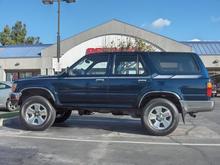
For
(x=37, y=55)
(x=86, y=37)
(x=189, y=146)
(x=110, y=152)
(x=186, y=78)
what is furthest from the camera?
(x=37, y=55)

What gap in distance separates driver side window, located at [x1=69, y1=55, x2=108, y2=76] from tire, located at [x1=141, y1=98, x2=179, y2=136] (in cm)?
144

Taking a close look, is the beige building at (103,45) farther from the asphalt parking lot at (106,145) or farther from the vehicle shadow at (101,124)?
the asphalt parking lot at (106,145)

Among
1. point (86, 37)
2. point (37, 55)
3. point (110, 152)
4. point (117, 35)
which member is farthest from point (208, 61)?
point (110, 152)

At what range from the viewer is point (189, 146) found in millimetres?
9547

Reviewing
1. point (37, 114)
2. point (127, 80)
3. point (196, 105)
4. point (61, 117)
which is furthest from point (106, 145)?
point (61, 117)

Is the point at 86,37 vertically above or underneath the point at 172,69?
above

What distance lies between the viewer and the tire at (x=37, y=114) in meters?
11.7

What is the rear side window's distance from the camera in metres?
11.2

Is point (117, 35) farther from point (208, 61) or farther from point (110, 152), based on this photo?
point (110, 152)

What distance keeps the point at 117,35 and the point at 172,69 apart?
36884mm

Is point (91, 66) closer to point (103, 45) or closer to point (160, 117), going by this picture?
point (160, 117)

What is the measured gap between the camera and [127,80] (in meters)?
11.2

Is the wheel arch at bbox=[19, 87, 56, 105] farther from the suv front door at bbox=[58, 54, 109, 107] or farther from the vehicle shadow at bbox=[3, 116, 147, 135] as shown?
the vehicle shadow at bbox=[3, 116, 147, 135]

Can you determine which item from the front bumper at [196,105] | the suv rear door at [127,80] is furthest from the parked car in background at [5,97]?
the front bumper at [196,105]
